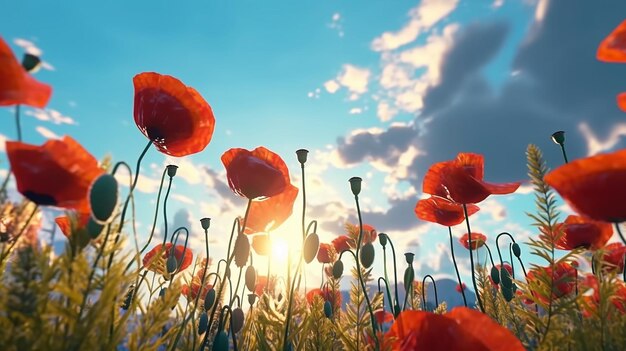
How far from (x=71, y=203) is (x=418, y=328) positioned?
0.88m

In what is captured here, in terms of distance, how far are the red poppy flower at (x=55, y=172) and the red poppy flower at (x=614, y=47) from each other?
1278mm

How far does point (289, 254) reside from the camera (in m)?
1.79

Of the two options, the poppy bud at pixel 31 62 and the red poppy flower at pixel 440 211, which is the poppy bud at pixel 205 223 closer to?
the red poppy flower at pixel 440 211

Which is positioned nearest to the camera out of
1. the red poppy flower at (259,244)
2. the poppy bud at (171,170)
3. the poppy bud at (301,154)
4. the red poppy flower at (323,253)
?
the poppy bud at (301,154)

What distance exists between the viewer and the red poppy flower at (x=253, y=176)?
1860 millimetres

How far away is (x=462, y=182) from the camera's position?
75.7 inches

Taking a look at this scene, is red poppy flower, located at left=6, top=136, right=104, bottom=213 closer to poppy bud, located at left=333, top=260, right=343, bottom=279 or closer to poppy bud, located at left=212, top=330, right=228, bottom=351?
poppy bud, located at left=212, top=330, right=228, bottom=351

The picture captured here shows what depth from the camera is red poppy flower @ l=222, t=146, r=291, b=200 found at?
1.86 meters

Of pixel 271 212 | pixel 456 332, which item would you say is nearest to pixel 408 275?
pixel 271 212

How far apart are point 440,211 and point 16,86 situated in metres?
2.20

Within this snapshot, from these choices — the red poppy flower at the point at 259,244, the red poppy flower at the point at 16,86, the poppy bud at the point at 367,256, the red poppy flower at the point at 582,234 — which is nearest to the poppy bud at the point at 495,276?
the red poppy flower at the point at 582,234

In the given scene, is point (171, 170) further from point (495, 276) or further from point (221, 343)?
point (495, 276)

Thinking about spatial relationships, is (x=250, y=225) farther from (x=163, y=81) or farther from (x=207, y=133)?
(x=163, y=81)

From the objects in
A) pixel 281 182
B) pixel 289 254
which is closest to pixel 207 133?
pixel 281 182
